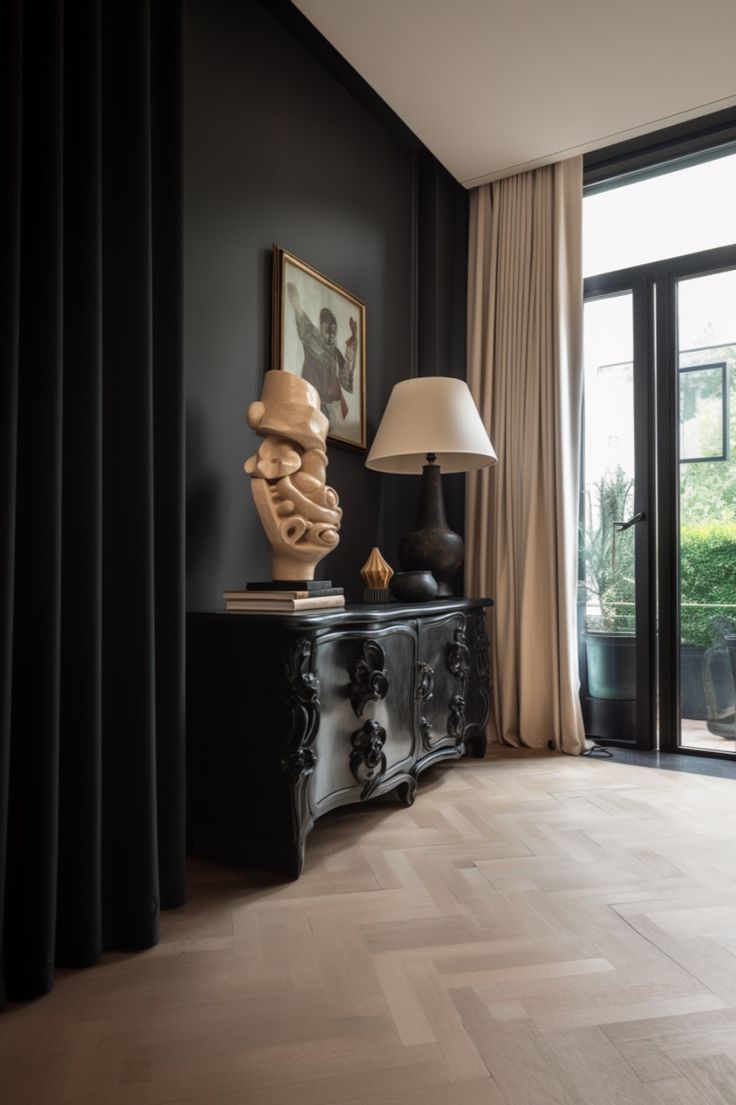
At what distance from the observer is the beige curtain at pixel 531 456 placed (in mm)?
3543

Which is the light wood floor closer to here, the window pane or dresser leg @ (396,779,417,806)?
dresser leg @ (396,779,417,806)

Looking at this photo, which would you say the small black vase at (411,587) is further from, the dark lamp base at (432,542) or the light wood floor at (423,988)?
the light wood floor at (423,988)

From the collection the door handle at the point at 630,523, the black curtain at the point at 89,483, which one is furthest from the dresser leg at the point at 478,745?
the black curtain at the point at 89,483

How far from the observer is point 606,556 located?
3666mm

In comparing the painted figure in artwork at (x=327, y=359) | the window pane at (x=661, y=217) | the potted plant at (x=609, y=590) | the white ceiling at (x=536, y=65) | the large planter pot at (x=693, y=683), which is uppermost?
the white ceiling at (x=536, y=65)

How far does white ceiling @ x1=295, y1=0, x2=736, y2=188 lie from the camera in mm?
2715

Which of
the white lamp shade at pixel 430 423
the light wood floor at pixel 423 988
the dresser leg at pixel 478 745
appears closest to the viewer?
the light wood floor at pixel 423 988

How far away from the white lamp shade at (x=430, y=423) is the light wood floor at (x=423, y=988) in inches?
58.4

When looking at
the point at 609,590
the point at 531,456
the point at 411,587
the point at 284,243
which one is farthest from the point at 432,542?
the point at 284,243

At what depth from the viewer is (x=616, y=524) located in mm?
3650

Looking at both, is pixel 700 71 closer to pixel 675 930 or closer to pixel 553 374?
pixel 553 374

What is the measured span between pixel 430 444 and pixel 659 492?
4.21 ft

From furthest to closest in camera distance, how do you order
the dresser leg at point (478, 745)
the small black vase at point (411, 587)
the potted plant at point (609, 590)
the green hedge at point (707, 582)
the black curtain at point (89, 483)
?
the potted plant at point (609, 590) → the green hedge at point (707, 582) → the dresser leg at point (478, 745) → the small black vase at point (411, 587) → the black curtain at point (89, 483)

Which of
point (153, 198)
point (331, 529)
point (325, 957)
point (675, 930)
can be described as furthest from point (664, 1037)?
Result: point (153, 198)
